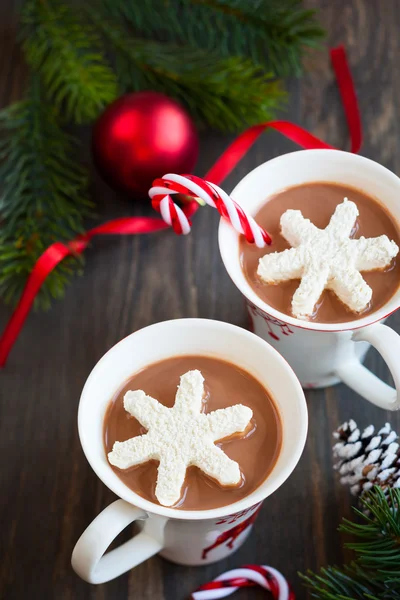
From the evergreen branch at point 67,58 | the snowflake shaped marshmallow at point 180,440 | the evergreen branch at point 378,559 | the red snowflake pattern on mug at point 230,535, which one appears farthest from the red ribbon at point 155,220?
the evergreen branch at point 378,559

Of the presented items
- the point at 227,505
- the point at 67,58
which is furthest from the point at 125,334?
the point at 67,58

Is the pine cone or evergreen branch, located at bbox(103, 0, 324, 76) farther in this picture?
evergreen branch, located at bbox(103, 0, 324, 76)

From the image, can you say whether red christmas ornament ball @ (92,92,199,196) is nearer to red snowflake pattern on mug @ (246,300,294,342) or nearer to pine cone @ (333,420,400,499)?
red snowflake pattern on mug @ (246,300,294,342)

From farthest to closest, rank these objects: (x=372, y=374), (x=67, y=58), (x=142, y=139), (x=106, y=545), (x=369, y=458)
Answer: (x=67, y=58), (x=142, y=139), (x=372, y=374), (x=369, y=458), (x=106, y=545)

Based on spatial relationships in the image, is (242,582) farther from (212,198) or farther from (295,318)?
(212,198)

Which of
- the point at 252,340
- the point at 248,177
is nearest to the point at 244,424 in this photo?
the point at 252,340

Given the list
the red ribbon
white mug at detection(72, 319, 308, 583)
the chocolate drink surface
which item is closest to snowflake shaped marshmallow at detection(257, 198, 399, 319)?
the chocolate drink surface

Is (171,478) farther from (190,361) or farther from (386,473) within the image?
(386,473)
